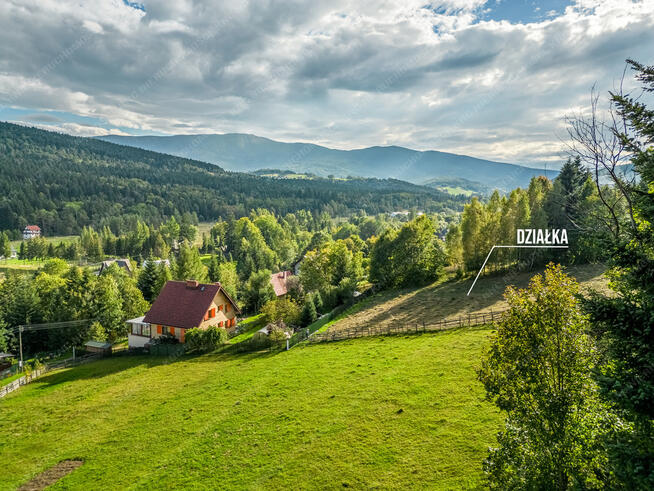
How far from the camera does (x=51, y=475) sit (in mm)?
22062

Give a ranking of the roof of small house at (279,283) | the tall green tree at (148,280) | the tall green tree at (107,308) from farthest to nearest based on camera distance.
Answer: the tall green tree at (148,280) → the roof of small house at (279,283) → the tall green tree at (107,308)

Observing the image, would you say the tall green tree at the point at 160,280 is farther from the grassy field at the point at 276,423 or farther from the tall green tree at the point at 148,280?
the grassy field at the point at 276,423

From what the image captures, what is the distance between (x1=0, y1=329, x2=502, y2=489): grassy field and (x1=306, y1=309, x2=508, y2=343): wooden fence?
5.49ft

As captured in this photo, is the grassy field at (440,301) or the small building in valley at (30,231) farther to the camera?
the small building in valley at (30,231)

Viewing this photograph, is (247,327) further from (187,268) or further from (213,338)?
(187,268)

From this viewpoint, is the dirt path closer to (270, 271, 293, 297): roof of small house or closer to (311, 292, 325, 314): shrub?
(311, 292, 325, 314): shrub

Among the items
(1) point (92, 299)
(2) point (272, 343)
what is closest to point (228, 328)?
(2) point (272, 343)

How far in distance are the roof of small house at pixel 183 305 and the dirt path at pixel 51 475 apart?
78.8 feet

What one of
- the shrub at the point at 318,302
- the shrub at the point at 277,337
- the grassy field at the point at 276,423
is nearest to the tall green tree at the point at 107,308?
the grassy field at the point at 276,423

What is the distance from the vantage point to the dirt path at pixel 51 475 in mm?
21234

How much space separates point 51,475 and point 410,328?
32.3 metres

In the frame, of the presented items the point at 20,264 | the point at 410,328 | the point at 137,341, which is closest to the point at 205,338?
the point at 137,341

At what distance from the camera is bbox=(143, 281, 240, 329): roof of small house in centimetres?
4784

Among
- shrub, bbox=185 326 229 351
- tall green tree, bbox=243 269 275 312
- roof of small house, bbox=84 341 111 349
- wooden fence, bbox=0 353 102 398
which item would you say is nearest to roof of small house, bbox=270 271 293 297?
tall green tree, bbox=243 269 275 312
